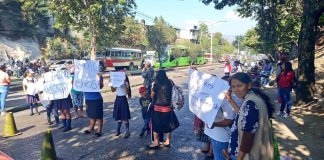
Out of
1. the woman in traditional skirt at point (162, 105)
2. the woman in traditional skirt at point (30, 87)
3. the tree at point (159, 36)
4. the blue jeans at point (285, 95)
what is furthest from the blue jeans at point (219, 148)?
the tree at point (159, 36)

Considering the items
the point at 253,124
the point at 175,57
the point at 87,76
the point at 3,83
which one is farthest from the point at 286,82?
the point at 175,57

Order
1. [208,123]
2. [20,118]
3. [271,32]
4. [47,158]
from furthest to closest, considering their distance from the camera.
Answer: [271,32] → [20,118] → [47,158] → [208,123]

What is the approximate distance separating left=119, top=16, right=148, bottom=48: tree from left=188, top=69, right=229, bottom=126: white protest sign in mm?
51748

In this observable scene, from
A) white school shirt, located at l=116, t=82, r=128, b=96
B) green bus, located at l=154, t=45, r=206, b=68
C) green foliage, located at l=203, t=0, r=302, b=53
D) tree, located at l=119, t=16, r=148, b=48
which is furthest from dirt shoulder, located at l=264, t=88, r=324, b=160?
tree, located at l=119, t=16, r=148, b=48

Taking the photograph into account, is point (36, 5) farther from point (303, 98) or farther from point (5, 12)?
point (303, 98)

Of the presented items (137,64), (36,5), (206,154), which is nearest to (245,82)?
(206,154)

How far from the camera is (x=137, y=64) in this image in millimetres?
44156

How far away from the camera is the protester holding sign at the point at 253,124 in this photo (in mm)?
3109

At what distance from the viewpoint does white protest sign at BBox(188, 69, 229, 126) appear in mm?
4105

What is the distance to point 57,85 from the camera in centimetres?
898

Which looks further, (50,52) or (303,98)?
(50,52)

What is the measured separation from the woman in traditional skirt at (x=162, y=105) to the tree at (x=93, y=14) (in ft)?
67.0

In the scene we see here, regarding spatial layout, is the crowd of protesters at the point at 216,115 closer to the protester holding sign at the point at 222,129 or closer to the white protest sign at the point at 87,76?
the protester holding sign at the point at 222,129

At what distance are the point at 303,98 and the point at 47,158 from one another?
930cm
